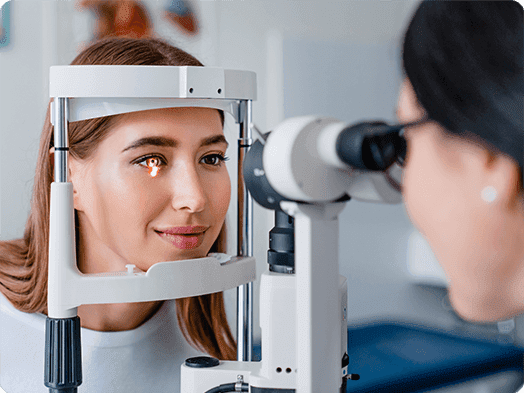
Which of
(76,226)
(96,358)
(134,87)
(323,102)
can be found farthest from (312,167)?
(323,102)

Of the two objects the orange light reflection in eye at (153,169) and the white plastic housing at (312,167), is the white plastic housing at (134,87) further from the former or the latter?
the white plastic housing at (312,167)

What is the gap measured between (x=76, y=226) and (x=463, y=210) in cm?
77

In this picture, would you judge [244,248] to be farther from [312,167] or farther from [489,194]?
[489,194]

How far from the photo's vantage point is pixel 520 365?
1722 mm

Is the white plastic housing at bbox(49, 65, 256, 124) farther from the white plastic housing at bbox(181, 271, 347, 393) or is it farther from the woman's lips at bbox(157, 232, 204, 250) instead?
the white plastic housing at bbox(181, 271, 347, 393)

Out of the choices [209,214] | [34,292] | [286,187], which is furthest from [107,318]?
[286,187]

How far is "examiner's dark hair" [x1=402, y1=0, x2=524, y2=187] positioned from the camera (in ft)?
1.45

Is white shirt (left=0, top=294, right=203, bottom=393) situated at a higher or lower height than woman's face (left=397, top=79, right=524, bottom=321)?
lower

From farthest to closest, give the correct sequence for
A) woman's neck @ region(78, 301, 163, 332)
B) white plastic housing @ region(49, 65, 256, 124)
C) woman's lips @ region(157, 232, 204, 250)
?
woman's neck @ region(78, 301, 163, 332)
woman's lips @ region(157, 232, 204, 250)
white plastic housing @ region(49, 65, 256, 124)

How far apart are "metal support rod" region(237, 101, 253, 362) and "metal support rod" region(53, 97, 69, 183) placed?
11.3 inches

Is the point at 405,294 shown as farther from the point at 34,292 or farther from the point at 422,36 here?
the point at 422,36

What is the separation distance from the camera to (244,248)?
1.00 meters

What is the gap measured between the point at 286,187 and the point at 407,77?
0.14 m

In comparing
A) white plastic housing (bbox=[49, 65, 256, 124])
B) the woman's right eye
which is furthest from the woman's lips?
white plastic housing (bbox=[49, 65, 256, 124])
